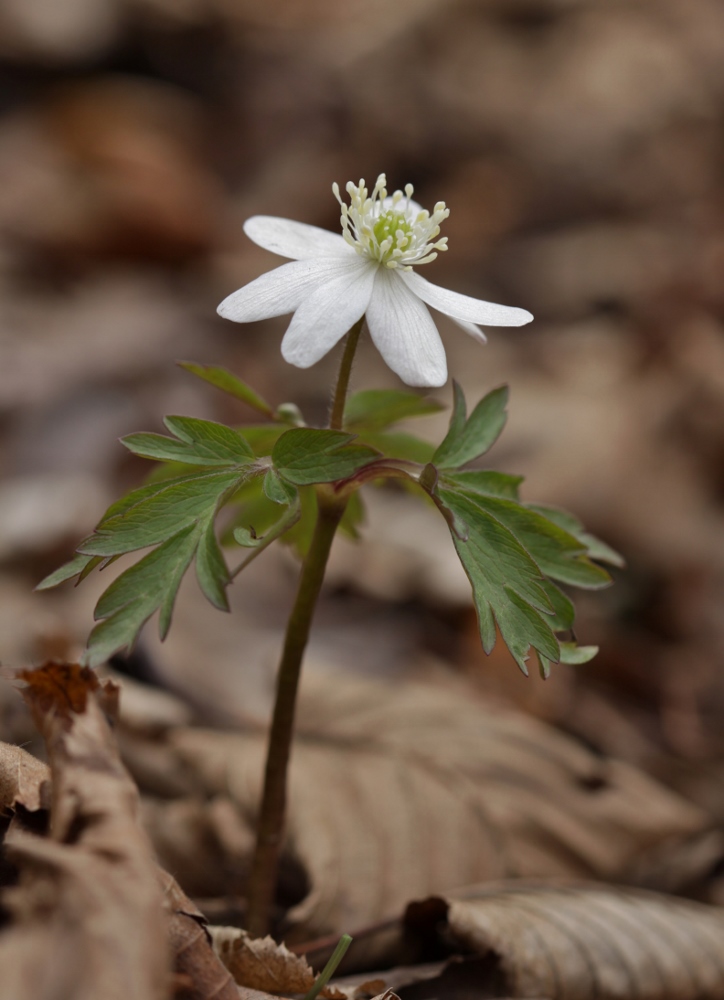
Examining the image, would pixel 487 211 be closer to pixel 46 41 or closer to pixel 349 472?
pixel 46 41

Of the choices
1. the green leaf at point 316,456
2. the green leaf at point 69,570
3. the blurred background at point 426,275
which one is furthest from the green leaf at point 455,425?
the blurred background at point 426,275

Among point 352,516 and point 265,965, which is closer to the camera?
point 265,965

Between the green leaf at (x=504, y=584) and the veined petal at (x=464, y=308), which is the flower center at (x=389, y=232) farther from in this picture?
the green leaf at (x=504, y=584)

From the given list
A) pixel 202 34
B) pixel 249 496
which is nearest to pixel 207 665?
pixel 249 496

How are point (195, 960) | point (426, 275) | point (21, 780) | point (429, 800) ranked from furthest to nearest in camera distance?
point (426, 275) < point (429, 800) < point (21, 780) < point (195, 960)

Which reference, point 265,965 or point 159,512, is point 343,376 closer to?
point 159,512

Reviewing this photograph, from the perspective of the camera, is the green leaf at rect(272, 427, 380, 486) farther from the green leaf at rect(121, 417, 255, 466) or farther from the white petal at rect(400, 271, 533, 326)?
the white petal at rect(400, 271, 533, 326)

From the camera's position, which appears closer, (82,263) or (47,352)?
(47,352)

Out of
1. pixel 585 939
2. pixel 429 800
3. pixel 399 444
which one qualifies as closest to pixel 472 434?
pixel 399 444
